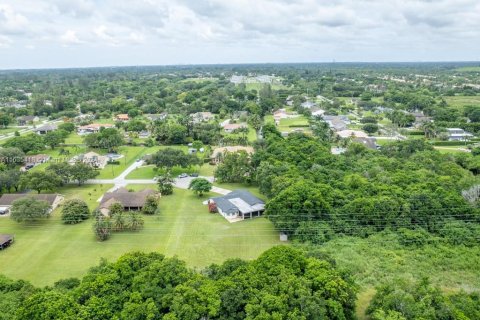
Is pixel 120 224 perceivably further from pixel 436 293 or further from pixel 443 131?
pixel 443 131

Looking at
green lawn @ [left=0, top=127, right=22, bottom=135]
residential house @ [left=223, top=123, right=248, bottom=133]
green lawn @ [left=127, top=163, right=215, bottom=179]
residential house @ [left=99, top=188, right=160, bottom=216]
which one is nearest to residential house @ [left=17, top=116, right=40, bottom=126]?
green lawn @ [left=0, top=127, right=22, bottom=135]

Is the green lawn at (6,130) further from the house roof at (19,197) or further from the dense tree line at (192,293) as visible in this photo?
the dense tree line at (192,293)

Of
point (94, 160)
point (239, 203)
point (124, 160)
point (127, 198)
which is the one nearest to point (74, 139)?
point (124, 160)

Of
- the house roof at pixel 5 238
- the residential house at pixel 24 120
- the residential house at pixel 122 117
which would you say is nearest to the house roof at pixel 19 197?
the house roof at pixel 5 238

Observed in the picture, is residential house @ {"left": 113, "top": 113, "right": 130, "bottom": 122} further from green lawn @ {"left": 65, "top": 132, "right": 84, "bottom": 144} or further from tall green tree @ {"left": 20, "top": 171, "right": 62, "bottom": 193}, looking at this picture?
tall green tree @ {"left": 20, "top": 171, "right": 62, "bottom": 193}

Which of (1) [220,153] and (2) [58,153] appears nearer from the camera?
(1) [220,153]

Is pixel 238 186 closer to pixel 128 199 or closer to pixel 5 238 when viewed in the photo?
pixel 128 199

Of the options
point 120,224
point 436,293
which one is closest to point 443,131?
point 436,293
